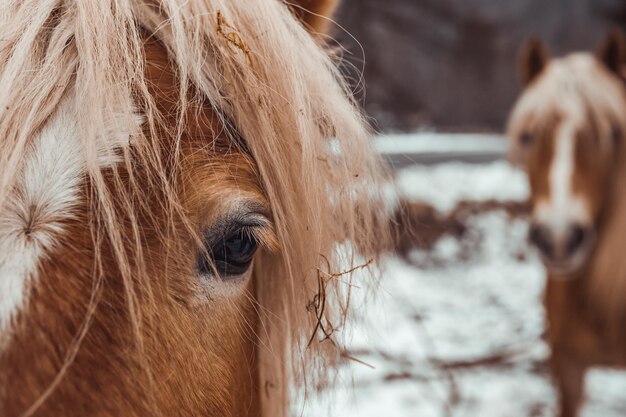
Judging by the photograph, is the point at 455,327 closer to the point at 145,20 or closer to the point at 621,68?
the point at 621,68

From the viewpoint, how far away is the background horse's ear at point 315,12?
1005 millimetres

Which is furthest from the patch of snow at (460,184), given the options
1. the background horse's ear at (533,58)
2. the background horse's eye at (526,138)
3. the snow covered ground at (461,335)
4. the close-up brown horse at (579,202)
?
the close-up brown horse at (579,202)

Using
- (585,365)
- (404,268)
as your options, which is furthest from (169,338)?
(404,268)

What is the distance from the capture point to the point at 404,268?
4441mm

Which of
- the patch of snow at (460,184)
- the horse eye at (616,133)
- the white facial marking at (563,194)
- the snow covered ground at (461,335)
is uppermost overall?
the horse eye at (616,133)

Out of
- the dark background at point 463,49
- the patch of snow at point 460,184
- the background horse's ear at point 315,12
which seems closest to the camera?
the background horse's ear at point 315,12

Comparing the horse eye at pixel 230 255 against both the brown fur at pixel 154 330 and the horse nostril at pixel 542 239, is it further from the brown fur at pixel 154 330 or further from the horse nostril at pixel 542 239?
the horse nostril at pixel 542 239

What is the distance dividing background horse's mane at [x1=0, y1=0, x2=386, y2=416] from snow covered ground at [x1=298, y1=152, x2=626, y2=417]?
0.43m

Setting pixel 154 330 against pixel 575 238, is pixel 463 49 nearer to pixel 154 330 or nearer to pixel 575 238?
pixel 575 238

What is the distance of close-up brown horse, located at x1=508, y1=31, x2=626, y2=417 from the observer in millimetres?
2018

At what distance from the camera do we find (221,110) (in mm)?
759

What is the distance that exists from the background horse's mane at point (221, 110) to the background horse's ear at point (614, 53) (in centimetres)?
169

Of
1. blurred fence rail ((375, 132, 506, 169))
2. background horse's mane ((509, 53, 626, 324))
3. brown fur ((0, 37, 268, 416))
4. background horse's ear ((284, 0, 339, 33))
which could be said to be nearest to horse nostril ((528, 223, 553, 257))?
background horse's mane ((509, 53, 626, 324))

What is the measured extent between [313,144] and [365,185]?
21cm
